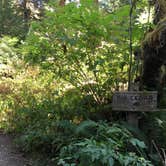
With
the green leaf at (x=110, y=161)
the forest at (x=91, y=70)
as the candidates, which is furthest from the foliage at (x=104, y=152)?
the forest at (x=91, y=70)

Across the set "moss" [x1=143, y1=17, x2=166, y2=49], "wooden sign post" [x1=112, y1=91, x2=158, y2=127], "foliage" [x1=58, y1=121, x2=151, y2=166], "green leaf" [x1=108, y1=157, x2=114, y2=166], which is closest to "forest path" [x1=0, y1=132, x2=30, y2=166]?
"foliage" [x1=58, y1=121, x2=151, y2=166]

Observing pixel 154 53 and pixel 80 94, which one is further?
pixel 80 94

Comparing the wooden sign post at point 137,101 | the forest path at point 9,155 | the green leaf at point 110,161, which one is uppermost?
the wooden sign post at point 137,101

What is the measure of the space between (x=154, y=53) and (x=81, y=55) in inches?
48.8

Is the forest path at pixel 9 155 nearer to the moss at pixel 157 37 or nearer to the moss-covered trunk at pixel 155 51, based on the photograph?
the moss-covered trunk at pixel 155 51

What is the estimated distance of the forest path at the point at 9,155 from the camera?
Answer: 500 cm

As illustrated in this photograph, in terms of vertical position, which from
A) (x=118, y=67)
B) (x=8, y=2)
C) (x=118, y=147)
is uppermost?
(x=8, y=2)

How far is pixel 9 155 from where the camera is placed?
17.5ft

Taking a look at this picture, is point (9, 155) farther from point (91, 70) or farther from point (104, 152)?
point (104, 152)

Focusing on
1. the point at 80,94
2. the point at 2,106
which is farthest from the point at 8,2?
the point at 80,94

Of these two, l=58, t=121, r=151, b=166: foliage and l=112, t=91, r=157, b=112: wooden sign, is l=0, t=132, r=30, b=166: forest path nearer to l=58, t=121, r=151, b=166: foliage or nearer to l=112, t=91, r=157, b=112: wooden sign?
l=58, t=121, r=151, b=166: foliage

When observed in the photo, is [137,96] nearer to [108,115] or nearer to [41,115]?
[108,115]

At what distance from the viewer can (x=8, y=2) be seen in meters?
17.5

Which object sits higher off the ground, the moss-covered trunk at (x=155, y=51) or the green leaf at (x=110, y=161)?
the moss-covered trunk at (x=155, y=51)
